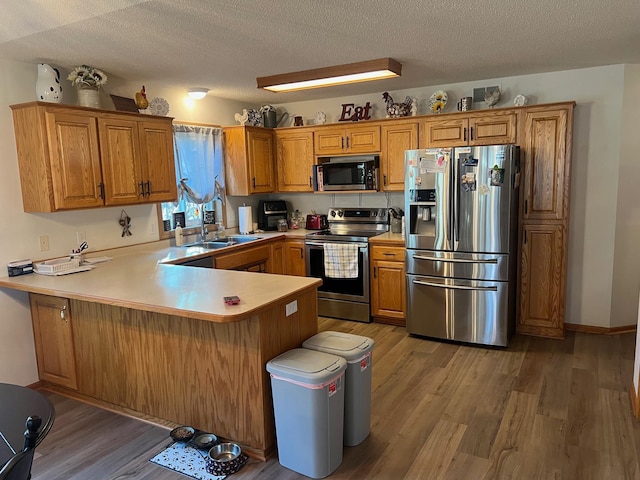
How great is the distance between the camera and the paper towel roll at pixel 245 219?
17.4 feet

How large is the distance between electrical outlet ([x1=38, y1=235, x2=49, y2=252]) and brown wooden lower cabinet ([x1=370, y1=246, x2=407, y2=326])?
2812mm

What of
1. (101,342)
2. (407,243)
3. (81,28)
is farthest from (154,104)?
(407,243)

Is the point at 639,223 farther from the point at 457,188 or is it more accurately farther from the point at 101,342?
the point at 101,342

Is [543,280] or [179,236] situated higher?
[179,236]

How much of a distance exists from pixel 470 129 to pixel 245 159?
2.32m

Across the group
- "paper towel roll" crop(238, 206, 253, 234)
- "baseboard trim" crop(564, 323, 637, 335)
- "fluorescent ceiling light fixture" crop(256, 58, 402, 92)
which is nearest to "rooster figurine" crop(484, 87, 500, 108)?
"fluorescent ceiling light fixture" crop(256, 58, 402, 92)

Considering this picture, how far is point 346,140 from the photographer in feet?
16.6

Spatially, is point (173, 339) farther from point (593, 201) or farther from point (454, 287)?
point (593, 201)

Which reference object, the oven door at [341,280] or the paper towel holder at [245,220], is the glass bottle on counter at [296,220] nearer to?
the paper towel holder at [245,220]

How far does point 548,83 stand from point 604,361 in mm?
2461

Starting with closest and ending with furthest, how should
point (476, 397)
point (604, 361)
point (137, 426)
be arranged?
point (137, 426) < point (476, 397) < point (604, 361)

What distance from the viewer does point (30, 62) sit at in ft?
10.9

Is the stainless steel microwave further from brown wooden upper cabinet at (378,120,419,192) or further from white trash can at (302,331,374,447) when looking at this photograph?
white trash can at (302,331,374,447)

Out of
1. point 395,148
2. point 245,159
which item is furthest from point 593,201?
point 245,159
